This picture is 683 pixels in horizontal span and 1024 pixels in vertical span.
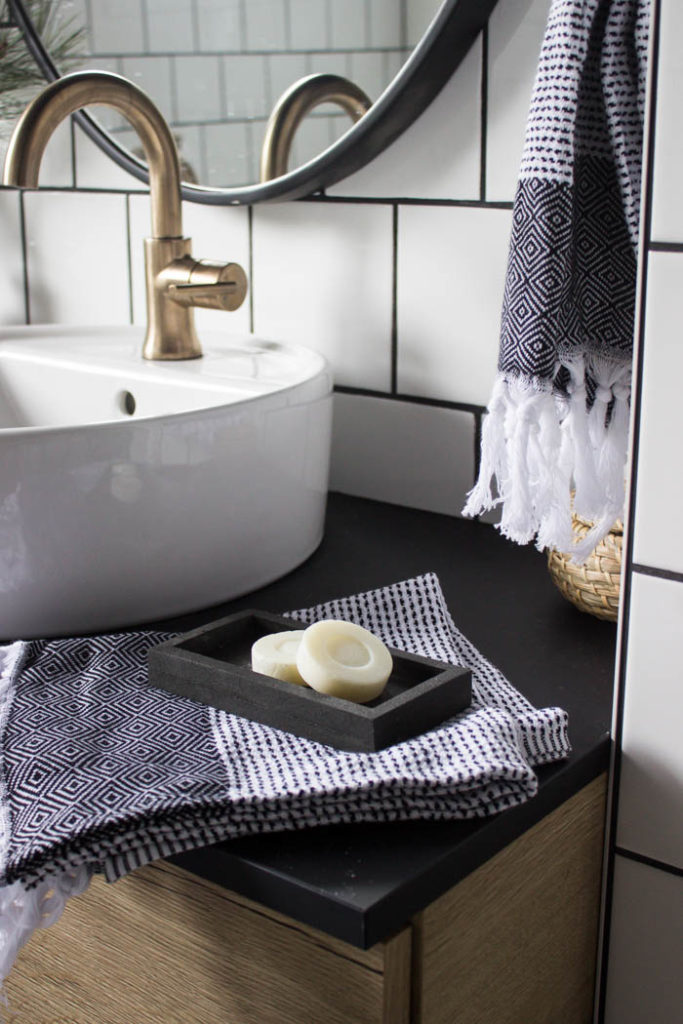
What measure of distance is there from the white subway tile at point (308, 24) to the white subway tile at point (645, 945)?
804mm

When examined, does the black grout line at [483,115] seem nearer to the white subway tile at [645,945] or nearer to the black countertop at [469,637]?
the black countertop at [469,637]

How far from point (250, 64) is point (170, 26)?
13 cm

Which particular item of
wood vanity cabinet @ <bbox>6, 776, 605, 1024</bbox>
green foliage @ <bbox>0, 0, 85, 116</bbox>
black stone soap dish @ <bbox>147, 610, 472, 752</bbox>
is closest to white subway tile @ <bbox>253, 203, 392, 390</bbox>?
green foliage @ <bbox>0, 0, 85, 116</bbox>

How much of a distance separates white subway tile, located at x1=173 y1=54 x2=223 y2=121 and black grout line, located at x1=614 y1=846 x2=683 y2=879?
85cm

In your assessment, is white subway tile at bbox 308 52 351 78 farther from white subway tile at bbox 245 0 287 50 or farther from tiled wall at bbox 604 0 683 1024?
tiled wall at bbox 604 0 683 1024

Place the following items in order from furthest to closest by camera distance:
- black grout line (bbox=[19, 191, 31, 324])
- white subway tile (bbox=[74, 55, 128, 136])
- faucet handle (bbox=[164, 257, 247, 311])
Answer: black grout line (bbox=[19, 191, 31, 324])
white subway tile (bbox=[74, 55, 128, 136])
faucet handle (bbox=[164, 257, 247, 311])

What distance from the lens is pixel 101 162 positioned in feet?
4.50

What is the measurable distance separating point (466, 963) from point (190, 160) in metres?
0.91

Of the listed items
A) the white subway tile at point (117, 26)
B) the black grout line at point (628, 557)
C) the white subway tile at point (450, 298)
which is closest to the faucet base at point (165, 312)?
the white subway tile at point (450, 298)

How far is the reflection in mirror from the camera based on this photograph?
108 cm

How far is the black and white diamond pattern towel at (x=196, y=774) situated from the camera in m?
0.60

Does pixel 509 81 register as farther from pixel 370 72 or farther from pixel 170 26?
pixel 170 26

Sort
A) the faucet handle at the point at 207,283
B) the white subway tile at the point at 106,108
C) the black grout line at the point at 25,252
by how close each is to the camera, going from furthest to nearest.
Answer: the black grout line at the point at 25,252, the white subway tile at the point at 106,108, the faucet handle at the point at 207,283

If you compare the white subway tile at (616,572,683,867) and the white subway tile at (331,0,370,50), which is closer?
the white subway tile at (616,572,683,867)
